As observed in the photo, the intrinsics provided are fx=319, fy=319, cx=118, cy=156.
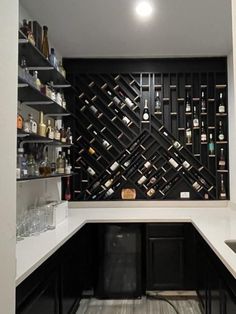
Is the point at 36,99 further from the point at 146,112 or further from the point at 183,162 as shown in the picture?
the point at 183,162

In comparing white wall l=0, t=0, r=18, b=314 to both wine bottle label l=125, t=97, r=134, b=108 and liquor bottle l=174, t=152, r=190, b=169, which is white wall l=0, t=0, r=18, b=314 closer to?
wine bottle label l=125, t=97, r=134, b=108

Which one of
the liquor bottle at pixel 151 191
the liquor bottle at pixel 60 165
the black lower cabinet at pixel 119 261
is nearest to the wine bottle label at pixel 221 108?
the liquor bottle at pixel 151 191

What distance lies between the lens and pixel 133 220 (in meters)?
3.35

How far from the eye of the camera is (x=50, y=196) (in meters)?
3.59

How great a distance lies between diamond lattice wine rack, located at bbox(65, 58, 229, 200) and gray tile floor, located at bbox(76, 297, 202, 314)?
1.24 m

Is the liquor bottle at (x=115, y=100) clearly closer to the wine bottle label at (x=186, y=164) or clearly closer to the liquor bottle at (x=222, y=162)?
the wine bottle label at (x=186, y=164)

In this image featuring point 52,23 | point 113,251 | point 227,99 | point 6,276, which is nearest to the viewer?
point 6,276

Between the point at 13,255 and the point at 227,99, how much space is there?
11.7ft

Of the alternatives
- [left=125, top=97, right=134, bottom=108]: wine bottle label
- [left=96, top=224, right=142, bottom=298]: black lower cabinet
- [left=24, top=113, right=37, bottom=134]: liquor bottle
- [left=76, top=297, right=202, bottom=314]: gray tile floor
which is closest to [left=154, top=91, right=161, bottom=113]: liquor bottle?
[left=125, top=97, right=134, bottom=108]: wine bottle label

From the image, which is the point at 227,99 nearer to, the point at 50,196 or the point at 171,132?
the point at 171,132

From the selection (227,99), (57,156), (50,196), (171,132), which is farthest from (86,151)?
(227,99)

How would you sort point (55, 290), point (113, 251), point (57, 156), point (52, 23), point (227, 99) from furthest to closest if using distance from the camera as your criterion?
point (227, 99), point (57, 156), point (113, 251), point (52, 23), point (55, 290)

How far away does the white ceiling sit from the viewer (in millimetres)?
2826

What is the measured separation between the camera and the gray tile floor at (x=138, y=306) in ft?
10.3
